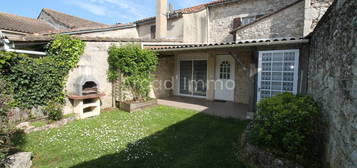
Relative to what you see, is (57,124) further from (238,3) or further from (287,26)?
(238,3)

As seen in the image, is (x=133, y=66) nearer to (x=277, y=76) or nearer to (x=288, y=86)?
(x=277, y=76)

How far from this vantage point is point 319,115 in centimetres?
317

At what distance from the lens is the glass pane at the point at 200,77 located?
9.70m

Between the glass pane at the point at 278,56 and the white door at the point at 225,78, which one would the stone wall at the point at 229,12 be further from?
the glass pane at the point at 278,56

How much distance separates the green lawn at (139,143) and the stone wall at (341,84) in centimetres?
158

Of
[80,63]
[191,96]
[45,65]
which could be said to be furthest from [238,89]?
[45,65]

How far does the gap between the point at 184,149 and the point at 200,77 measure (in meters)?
6.34

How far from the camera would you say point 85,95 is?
617 centimetres

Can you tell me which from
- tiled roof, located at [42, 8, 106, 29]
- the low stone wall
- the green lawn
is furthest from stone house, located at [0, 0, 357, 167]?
the green lawn

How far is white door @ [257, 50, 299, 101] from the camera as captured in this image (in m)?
5.27

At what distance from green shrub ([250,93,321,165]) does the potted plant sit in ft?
17.5

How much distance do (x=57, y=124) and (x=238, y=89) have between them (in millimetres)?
7865

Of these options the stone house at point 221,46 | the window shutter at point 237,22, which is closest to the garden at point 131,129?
the stone house at point 221,46

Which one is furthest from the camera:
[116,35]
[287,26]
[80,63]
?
[116,35]
